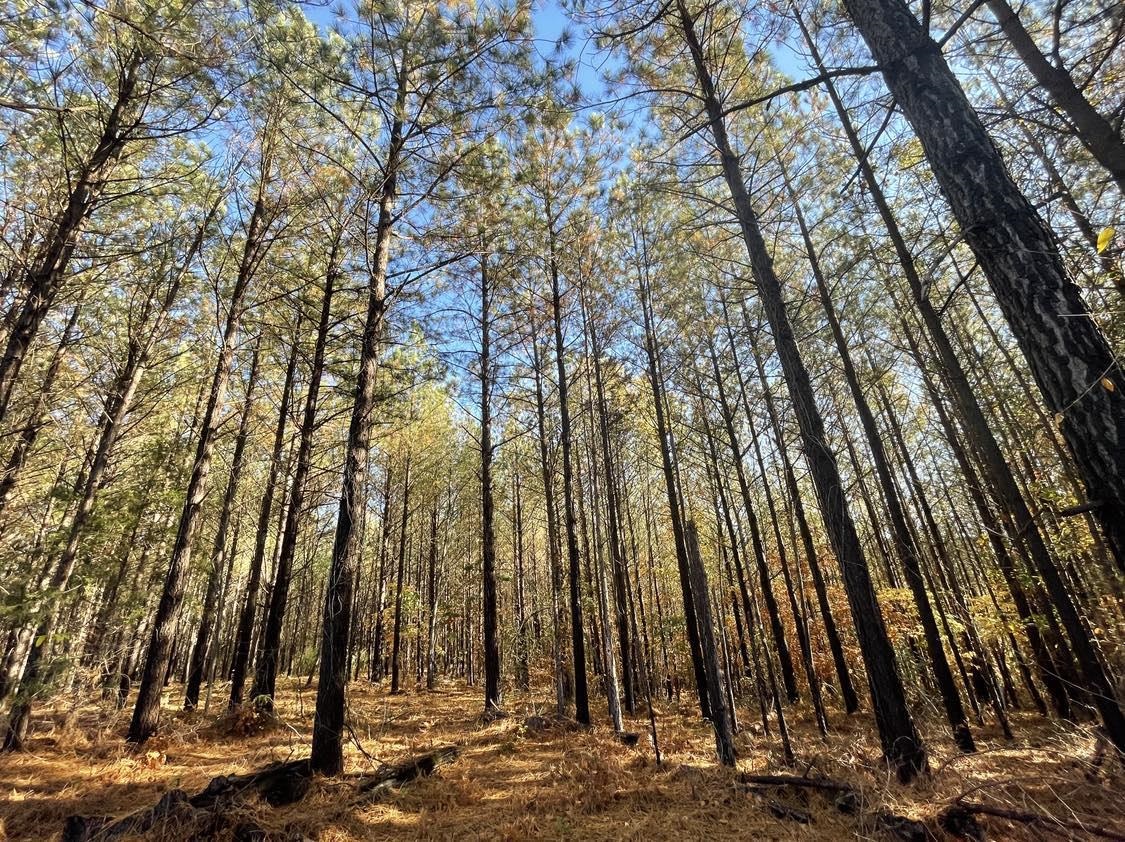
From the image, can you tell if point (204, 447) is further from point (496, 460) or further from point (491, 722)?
point (496, 460)

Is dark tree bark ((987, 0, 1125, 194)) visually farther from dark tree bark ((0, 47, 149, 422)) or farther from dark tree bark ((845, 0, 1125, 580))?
dark tree bark ((0, 47, 149, 422))

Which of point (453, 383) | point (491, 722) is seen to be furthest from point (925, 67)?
point (491, 722)

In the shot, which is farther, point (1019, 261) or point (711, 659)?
point (711, 659)

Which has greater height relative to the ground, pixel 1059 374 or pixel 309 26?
pixel 309 26

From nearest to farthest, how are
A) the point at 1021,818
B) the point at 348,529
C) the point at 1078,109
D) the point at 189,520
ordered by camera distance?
the point at 1021,818
the point at 1078,109
the point at 348,529
the point at 189,520

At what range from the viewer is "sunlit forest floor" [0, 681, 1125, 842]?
367 centimetres

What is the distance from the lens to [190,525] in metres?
7.23

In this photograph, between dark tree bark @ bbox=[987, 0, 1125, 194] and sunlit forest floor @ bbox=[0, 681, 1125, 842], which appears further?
sunlit forest floor @ bbox=[0, 681, 1125, 842]

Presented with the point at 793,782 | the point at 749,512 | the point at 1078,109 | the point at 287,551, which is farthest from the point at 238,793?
the point at 749,512

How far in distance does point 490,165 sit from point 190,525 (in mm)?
7427

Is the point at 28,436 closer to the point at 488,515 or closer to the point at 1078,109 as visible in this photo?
the point at 488,515

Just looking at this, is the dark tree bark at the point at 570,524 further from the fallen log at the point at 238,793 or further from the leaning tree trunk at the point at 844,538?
the leaning tree trunk at the point at 844,538

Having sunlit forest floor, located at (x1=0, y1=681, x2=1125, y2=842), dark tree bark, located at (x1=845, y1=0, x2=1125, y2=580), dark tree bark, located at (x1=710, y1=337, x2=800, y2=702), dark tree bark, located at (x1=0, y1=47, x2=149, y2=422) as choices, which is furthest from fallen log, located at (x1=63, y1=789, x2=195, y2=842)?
dark tree bark, located at (x1=710, y1=337, x2=800, y2=702)

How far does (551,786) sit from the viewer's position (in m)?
5.35
